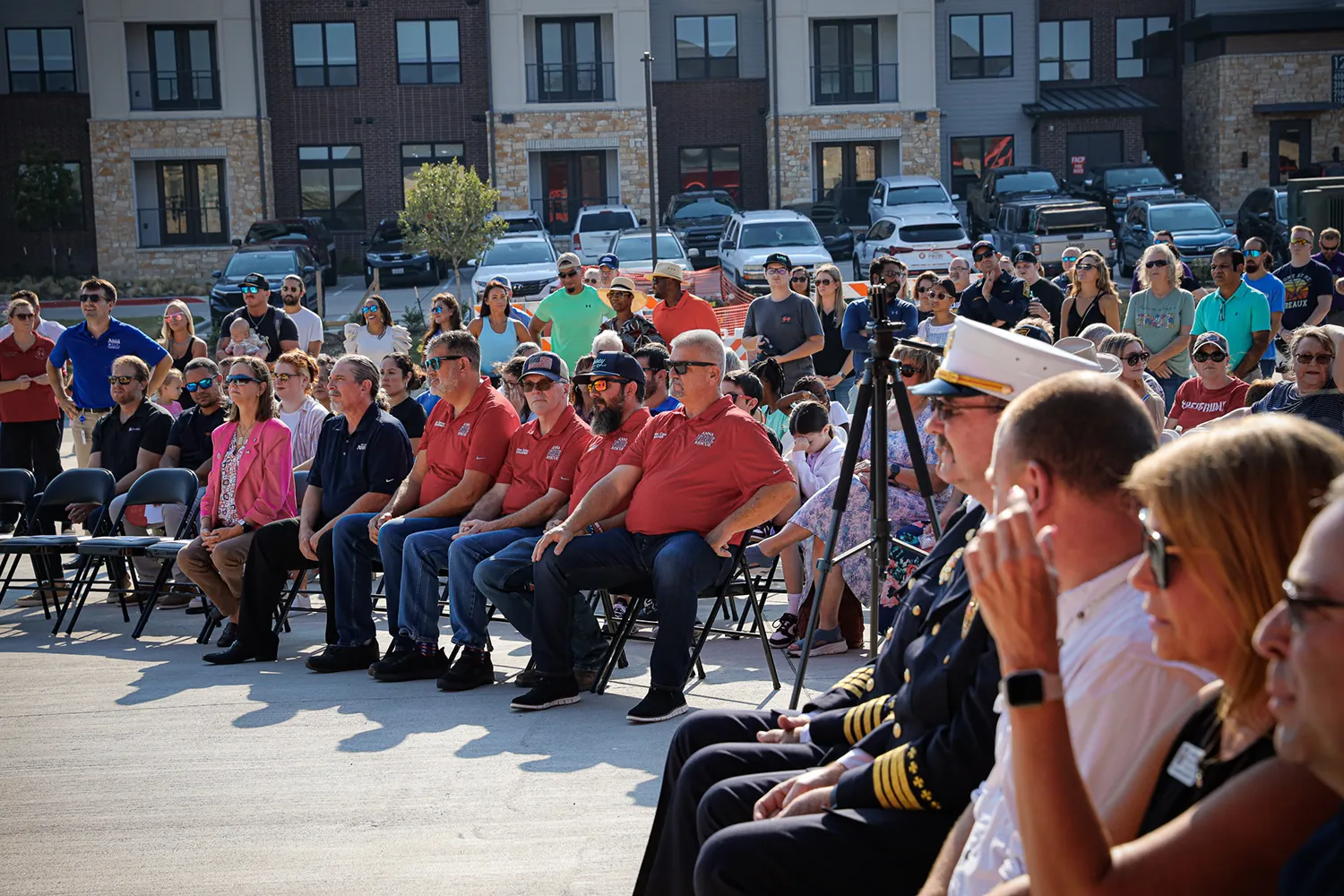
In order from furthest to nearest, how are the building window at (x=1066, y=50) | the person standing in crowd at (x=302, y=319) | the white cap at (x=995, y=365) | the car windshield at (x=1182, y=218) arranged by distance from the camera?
the building window at (x=1066, y=50) < the car windshield at (x=1182, y=218) < the person standing in crowd at (x=302, y=319) < the white cap at (x=995, y=365)

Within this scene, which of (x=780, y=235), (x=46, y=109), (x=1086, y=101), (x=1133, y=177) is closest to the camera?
(x=780, y=235)

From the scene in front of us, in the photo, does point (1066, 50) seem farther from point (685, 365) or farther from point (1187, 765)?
point (1187, 765)

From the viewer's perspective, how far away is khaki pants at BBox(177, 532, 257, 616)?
823 cm

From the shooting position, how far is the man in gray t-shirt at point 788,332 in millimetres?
11680

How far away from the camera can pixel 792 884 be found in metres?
3.09

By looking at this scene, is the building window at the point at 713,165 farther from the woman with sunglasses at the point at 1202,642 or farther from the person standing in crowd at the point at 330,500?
the woman with sunglasses at the point at 1202,642

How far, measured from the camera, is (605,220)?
31516 mm

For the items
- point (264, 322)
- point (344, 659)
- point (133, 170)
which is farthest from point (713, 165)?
point (344, 659)

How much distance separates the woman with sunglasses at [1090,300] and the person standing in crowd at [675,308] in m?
2.97

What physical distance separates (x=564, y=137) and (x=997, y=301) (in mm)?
27098

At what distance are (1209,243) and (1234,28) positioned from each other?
14156mm

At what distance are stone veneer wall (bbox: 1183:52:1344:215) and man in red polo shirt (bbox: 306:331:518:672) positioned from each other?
34683 millimetres

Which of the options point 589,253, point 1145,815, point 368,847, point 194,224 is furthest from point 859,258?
point 1145,815

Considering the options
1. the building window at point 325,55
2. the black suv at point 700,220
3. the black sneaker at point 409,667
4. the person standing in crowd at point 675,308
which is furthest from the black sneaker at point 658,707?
the building window at point 325,55
